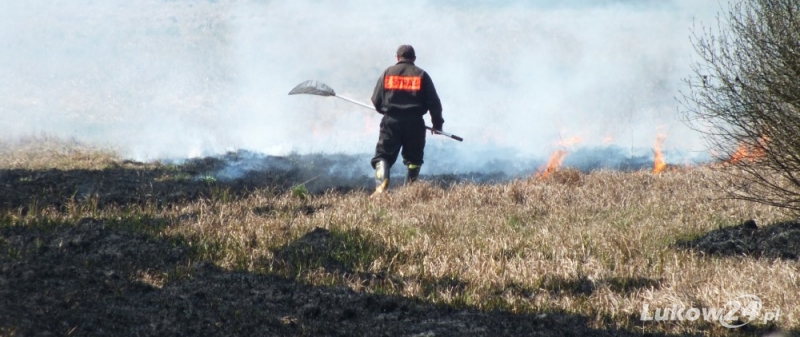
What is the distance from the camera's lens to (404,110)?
31.1ft

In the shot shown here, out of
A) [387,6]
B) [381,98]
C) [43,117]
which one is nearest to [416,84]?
[381,98]

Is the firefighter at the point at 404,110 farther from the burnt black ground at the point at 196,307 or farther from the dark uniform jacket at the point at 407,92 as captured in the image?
the burnt black ground at the point at 196,307

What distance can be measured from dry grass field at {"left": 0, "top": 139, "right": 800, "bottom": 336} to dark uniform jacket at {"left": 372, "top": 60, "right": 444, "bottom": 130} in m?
1.02

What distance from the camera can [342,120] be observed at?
21531 millimetres

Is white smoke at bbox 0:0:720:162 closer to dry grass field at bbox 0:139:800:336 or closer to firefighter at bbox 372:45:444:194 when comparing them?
firefighter at bbox 372:45:444:194

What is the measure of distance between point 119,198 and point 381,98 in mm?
3004

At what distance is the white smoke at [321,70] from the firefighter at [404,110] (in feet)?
12.6

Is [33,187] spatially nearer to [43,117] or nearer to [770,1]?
[770,1]

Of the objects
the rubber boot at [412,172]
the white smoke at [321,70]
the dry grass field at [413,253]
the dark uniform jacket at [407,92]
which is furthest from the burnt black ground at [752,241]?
the white smoke at [321,70]

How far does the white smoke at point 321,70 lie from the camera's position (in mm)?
19250

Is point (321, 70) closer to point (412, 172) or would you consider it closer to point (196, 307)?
point (412, 172)

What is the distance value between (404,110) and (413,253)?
3.62m

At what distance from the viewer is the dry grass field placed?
4562mm

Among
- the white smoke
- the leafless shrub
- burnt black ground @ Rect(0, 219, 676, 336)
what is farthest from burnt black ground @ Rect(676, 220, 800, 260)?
the white smoke
